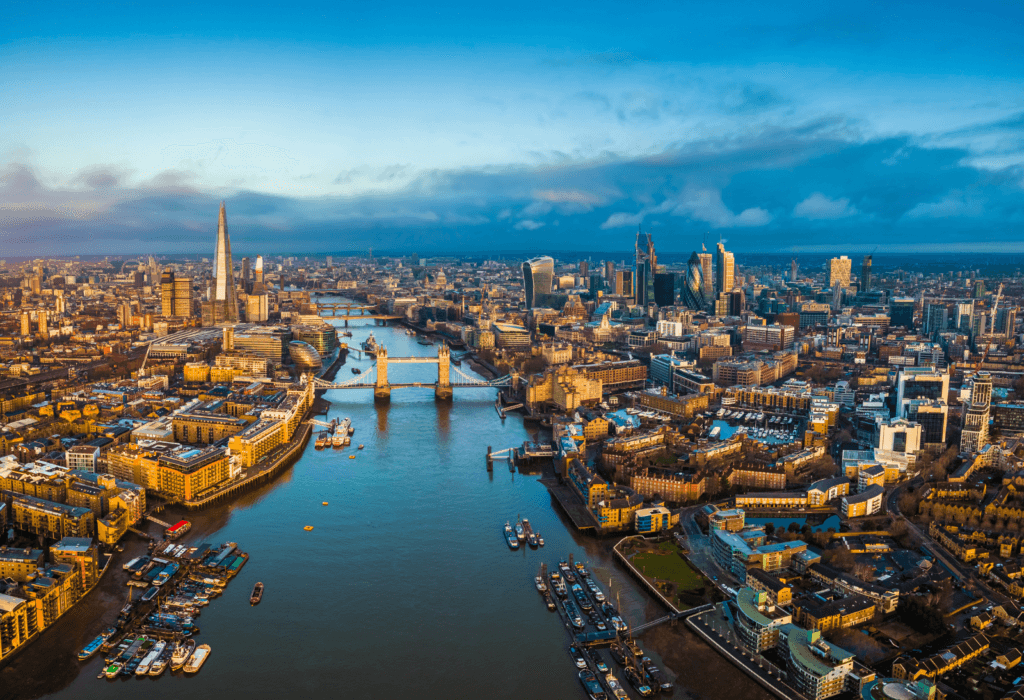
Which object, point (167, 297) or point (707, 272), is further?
point (707, 272)

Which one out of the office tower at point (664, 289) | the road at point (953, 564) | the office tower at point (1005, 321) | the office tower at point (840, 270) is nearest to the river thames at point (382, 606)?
the road at point (953, 564)

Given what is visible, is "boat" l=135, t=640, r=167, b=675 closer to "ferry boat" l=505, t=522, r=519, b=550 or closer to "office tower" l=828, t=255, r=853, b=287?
"ferry boat" l=505, t=522, r=519, b=550

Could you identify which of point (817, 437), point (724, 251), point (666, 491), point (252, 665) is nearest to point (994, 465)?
point (817, 437)

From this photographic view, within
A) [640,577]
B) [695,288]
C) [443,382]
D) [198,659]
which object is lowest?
[198,659]

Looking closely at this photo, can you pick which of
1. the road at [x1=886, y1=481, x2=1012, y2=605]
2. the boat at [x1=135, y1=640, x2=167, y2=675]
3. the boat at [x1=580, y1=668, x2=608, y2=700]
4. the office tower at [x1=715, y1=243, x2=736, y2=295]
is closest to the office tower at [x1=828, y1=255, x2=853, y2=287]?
the office tower at [x1=715, y1=243, x2=736, y2=295]

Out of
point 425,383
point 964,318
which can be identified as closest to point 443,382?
point 425,383

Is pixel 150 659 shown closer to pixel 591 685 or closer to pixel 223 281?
pixel 591 685
